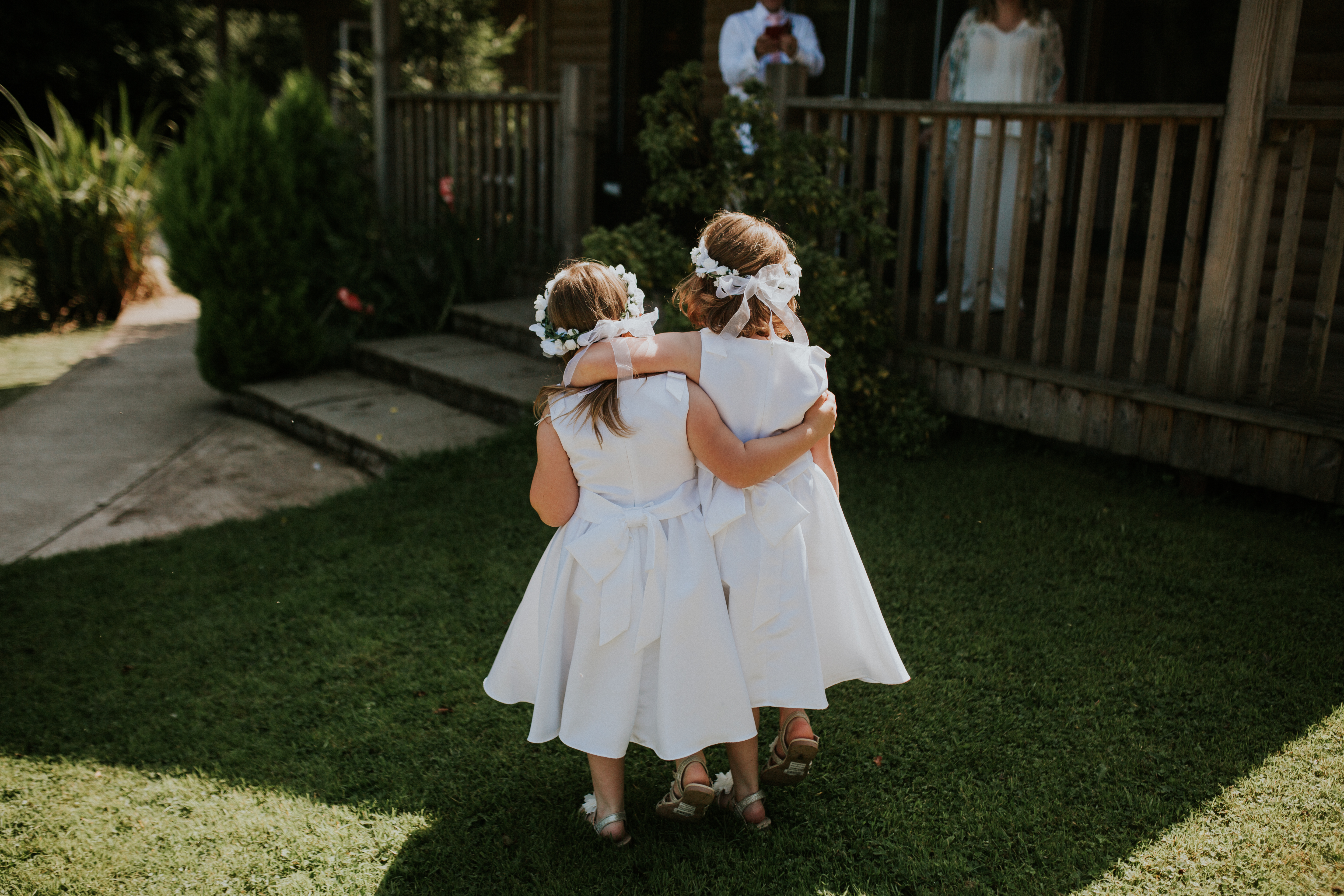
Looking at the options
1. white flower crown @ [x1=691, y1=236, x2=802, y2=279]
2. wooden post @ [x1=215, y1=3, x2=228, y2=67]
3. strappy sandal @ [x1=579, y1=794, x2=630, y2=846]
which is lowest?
strappy sandal @ [x1=579, y1=794, x2=630, y2=846]

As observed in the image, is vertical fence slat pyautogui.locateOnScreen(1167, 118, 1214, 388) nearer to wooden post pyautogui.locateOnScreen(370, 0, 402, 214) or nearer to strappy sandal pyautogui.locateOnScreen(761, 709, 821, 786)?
strappy sandal pyautogui.locateOnScreen(761, 709, 821, 786)

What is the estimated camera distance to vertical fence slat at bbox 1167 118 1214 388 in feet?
13.0

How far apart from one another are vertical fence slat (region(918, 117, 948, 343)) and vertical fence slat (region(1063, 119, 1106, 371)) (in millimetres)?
607

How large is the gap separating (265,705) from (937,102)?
144 inches

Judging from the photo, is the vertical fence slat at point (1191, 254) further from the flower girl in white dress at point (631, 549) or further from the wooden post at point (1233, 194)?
the flower girl in white dress at point (631, 549)

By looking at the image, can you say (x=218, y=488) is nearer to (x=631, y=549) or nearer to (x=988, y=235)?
(x=631, y=549)

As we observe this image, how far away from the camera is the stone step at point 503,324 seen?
6594mm

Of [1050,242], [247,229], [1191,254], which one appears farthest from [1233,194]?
[247,229]

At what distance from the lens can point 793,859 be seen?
2412 mm

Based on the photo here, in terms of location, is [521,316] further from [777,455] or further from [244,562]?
[777,455]

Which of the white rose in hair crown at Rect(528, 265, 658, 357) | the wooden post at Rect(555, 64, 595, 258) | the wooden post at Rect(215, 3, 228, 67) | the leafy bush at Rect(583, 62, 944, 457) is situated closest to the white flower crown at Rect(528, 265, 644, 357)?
the white rose in hair crown at Rect(528, 265, 658, 357)

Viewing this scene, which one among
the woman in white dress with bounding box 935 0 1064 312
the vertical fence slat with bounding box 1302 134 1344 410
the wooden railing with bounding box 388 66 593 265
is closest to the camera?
the vertical fence slat with bounding box 1302 134 1344 410

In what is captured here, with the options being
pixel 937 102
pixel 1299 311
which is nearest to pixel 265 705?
pixel 937 102

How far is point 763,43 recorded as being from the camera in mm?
6117
